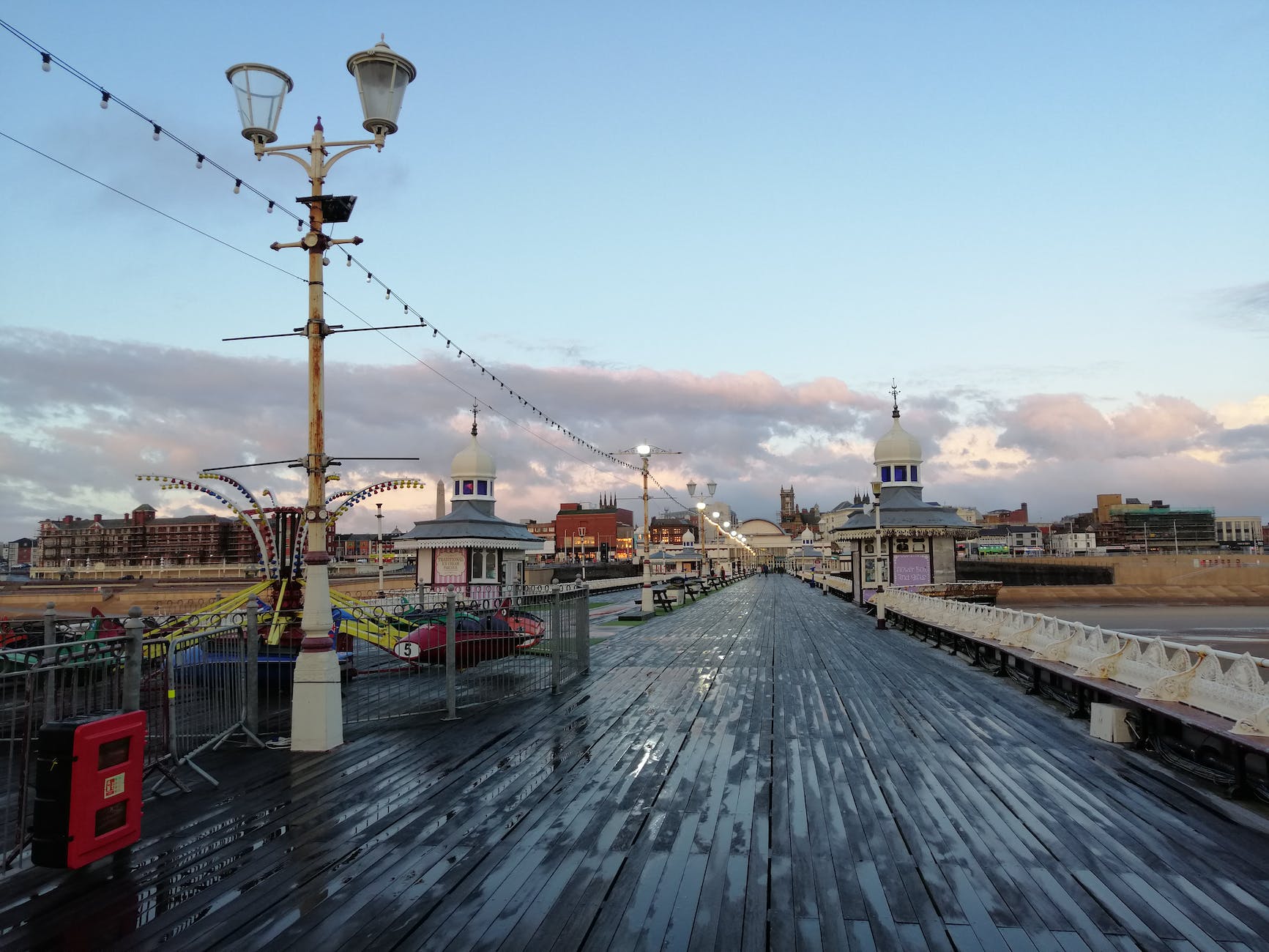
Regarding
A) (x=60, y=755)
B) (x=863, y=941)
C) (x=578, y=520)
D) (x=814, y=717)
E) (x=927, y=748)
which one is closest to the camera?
(x=863, y=941)

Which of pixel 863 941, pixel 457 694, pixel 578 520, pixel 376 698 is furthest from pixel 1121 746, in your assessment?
pixel 578 520

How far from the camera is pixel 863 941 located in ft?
14.6

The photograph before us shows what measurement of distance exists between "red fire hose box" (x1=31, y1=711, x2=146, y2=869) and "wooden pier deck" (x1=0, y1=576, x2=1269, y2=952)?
7.4 inches

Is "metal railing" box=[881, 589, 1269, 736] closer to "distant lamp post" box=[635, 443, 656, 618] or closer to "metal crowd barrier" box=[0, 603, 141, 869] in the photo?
"metal crowd barrier" box=[0, 603, 141, 869]

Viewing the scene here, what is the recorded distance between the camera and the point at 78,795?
217 inches

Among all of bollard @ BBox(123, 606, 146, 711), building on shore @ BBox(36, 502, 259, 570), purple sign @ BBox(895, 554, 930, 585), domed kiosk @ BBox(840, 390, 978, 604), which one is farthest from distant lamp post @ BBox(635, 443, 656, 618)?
building on shore @ BBox(36, 502, 259, 570)

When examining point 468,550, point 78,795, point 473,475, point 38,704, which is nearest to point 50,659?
point 38,704

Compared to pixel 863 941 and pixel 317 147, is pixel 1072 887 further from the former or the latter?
pixel 317 147

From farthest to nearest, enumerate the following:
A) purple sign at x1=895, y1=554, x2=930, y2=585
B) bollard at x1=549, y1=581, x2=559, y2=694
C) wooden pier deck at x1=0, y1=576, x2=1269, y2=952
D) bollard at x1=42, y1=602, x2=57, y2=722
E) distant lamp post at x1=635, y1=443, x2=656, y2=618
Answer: purple sign at x1=895, y1=554, x2=930, y2=585
distant lamp post at x1=635, y1=443, x2=656, y2=618
bollard at x1=549, y1=581, x2=559, y2=694
bollard at x1=42, y1=602, x2=57, y2=722
wooden pier deck at x1=0, y1=576, x2=1269, y2=952

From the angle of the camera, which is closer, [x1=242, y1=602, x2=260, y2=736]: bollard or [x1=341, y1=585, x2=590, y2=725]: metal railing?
[x1=242, y1=602, x2=260, y2=736]: bollard

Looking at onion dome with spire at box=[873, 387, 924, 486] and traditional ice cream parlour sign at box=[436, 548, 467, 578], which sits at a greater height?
onion dome with spire at box=[873, 387, 924, 486]

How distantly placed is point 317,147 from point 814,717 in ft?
33.4

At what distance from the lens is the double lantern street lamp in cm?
913

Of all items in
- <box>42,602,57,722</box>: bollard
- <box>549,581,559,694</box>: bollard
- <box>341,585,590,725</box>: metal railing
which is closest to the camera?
<box>42,602,57,722</box>: bollard
